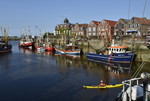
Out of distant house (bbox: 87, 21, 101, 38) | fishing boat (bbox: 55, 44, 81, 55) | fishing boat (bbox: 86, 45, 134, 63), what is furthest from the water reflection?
distant house (bbox: 87, 21, 101, 38)

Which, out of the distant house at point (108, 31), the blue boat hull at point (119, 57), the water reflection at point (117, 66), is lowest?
the water reflection at point (117, 66)

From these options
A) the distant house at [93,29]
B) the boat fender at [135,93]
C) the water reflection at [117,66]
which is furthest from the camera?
the distant house at [93,29]

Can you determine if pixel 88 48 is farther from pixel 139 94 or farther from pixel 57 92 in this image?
pixel 139 94

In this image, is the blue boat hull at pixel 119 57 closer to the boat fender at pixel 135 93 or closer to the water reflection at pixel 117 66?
the water reflection at pixel 117 66

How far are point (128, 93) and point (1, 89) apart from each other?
17007 mm

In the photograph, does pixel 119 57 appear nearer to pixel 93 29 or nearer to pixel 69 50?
pixel 69 50

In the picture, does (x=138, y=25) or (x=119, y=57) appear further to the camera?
(x=138, y=25)

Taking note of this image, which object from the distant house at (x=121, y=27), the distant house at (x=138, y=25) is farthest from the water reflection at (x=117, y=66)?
the distant house at (x=121, y=27)

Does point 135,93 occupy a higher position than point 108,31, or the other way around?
point 108,31

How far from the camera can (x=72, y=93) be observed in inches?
731

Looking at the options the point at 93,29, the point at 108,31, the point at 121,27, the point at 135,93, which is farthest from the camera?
the point at 93,29

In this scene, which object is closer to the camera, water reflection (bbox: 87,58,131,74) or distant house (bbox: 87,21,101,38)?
water reflection (bbox: 87,58,131,74)

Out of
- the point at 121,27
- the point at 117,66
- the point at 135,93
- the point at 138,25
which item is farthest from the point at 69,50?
the point at 135,93

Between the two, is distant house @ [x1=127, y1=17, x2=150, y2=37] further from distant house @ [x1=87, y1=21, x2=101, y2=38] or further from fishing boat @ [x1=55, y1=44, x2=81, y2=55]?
fishing boat @ [x1=55, y1=44, x2=81, y2=55]
